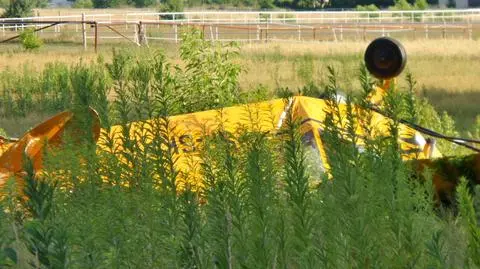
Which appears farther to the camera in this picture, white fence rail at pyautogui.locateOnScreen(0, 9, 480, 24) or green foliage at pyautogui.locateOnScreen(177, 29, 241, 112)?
white fence rail at pyautogui.locateOnScreen(0, 9, 480, 24)

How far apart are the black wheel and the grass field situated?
28.9ft

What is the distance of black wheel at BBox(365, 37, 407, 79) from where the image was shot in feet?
20.2

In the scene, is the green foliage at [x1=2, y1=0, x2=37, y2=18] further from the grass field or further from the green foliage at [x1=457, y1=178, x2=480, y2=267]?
the green foliage at [x1=457, y1=178, x2=480, y2=267]

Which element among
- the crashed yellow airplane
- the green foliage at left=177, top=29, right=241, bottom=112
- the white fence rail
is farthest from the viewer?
the white fence rail

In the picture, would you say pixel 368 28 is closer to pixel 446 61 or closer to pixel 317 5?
pixel 446 61

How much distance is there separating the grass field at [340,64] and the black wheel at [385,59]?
8.80 metres

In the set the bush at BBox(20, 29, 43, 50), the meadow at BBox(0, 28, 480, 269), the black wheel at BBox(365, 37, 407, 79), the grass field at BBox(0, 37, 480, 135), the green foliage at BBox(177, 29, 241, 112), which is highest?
the black wheel at BBox(365, 37, 407, 79)

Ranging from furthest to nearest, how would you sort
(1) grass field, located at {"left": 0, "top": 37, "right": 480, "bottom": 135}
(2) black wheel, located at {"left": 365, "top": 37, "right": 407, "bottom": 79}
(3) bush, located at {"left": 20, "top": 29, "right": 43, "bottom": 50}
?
(3) bush, located at {"left": 20, "top": 29, "right": 43, "bottom": 50}, (1) grass field, located at {"left": 0, "top": 37, "right": 480, "bottom": 135}, (2) black wheel, located at {"left": 365, "top": 37, "right": 407, "bottom": 79}

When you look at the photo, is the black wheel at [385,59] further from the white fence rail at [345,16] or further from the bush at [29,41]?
the white fence rail at [345,16]

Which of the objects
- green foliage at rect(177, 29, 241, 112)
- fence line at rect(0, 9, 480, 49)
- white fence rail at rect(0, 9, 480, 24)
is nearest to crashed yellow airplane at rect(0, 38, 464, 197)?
green foliage at rect(177, 29, 241, 112)

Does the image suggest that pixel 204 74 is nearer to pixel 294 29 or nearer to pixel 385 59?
pixel 385 59

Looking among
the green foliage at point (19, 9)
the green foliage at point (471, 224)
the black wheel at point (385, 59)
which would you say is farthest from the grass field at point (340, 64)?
the green foliage at point (19, 9)

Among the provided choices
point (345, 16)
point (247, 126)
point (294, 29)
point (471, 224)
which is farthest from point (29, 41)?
point (471, 224)

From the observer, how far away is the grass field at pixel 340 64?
20078 millimetres
